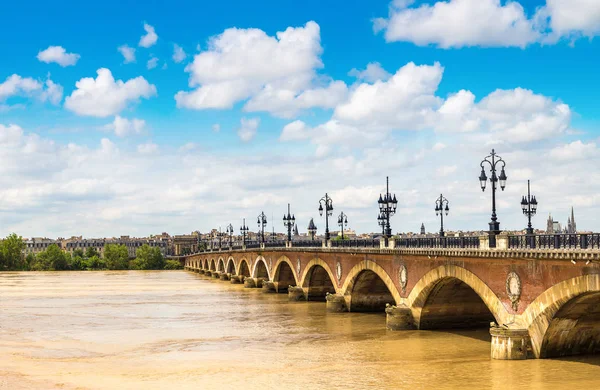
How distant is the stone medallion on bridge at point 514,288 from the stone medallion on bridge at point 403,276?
1001 cm

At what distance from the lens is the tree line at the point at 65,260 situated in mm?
155750

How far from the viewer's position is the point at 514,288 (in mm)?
27625

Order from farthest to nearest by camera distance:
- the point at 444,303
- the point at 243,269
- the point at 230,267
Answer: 1. the point at 230,267
2. the point at 243,269
3. the point at 444,303

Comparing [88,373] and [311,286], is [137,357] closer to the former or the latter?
[88,373]

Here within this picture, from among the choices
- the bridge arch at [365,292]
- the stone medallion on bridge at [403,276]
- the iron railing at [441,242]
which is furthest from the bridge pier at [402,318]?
the bridge arch at [365,292]

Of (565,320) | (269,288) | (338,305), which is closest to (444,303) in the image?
(565,320)

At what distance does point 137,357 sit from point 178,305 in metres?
27.8

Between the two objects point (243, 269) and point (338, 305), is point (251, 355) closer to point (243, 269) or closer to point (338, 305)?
point (338, 305)

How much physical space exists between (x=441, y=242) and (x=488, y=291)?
5461mm

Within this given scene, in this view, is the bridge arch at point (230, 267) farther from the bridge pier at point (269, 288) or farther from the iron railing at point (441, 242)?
the iron railing at point (441, 242)

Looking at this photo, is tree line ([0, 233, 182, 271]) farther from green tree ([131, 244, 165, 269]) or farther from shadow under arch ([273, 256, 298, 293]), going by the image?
shadow under arch ([273, 256, 298, 293])

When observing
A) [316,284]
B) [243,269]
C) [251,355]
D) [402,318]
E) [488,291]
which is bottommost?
[251,355]

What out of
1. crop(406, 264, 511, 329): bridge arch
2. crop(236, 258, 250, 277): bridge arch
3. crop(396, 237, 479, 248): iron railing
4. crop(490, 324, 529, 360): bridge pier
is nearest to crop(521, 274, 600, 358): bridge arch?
crop(490, 324, 529, 360): bridge pier

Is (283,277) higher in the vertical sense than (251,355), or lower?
higher
